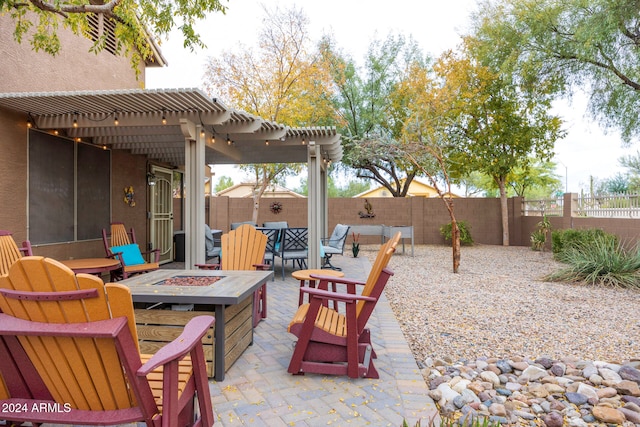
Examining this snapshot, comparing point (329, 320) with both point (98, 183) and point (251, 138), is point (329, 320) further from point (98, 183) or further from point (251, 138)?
point (98, 183)

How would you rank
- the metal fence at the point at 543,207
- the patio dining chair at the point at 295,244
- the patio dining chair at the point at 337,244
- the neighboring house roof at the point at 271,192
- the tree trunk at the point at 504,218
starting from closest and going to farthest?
the patio dining chair at the point at 295,244, the patio dining chair at the point at 337,244, the metal fence at the point at 543,207, the tree trunk at the point at 504,218, the neighboring house roof at the point at 271,192

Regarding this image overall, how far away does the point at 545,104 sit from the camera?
1185 cm

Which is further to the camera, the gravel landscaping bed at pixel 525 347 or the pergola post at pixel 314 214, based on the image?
the pergola post at pixel 314 214

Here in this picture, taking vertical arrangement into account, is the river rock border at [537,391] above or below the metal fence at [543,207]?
below

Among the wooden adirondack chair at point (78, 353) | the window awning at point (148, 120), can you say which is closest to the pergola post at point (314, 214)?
the window awning at point (148, 120)

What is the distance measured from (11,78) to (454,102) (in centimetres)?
1197

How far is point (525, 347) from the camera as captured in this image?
331 centimetres

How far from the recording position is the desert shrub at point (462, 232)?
12.5m

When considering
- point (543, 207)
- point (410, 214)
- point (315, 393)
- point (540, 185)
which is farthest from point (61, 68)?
point (540, 185)

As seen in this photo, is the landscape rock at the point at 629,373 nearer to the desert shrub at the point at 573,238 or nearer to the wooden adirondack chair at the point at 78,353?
the wooden adirondack chair at the point at 78,353

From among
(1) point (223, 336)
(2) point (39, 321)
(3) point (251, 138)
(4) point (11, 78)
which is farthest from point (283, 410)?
(4) point (11, 78)

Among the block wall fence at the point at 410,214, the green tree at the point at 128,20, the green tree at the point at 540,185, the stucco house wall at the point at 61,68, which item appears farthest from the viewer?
the green tree at the point at 540,185

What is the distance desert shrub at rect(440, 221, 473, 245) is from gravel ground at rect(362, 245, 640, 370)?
5.21 metres

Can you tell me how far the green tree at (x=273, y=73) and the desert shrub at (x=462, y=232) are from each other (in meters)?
6.01
